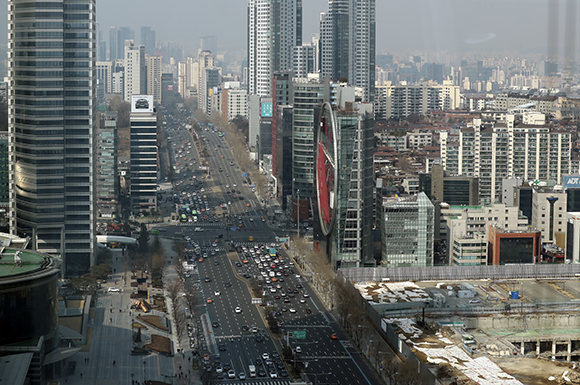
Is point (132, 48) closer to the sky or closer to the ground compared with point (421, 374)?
closer to the sky

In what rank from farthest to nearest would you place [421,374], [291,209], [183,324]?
[291,209] < [183,324] < [421,374]

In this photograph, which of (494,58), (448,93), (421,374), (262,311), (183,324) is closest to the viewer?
(421,374)

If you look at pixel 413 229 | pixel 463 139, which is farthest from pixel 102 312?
pixel 463 139

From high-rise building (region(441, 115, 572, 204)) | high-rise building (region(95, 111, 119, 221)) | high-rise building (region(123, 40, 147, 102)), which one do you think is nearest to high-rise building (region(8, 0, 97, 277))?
high-rise building (region(95, 111, 119, 221))

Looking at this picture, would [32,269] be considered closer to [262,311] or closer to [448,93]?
[262,311]

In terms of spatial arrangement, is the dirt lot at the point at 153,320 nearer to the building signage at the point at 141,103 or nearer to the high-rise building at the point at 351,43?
the building signage at the point at 141,103

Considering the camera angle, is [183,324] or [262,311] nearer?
[183,324]

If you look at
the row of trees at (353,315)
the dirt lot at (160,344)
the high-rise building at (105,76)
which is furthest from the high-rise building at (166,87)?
the dirt lot at (160,344)
